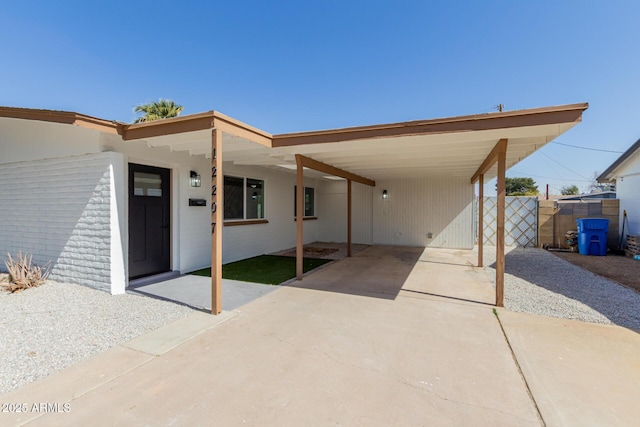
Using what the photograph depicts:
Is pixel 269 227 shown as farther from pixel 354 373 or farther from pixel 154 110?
pixel 154 110

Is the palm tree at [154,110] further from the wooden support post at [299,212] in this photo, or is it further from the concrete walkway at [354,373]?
the concrete walkway at [354,373]

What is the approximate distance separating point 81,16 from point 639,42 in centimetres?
1505

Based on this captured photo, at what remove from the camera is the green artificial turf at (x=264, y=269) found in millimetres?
5684

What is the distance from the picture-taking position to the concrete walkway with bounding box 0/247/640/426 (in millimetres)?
1950

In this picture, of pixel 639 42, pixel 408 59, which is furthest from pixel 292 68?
pixel 639 42

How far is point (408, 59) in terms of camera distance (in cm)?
890

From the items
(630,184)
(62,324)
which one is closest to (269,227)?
(62,324)

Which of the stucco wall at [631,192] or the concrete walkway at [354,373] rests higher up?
the stucco wall at [631,192]

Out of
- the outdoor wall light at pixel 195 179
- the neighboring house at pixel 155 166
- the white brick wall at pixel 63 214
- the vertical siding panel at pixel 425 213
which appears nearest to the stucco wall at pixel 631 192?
the vertical siding panel at pixel 425 213

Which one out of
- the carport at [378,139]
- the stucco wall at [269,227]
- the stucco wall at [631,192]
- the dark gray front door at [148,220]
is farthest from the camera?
the stucco wall at [631,192]

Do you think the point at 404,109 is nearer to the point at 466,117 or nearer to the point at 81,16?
the point at 466,117

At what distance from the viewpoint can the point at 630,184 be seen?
9.09 metres

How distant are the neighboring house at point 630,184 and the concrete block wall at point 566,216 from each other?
0.83ft

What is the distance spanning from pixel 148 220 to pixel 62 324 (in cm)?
227
